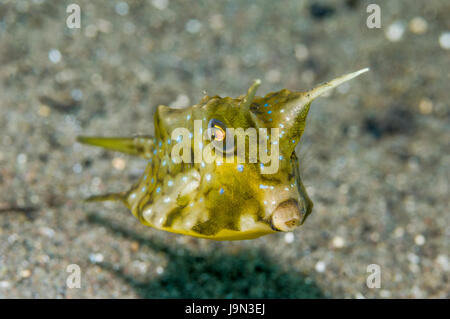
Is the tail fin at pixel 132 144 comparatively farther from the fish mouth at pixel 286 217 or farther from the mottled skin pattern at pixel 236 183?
the fish mouth at pixel 286 217

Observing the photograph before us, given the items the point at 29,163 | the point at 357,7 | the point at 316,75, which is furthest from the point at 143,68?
the point at 357,7

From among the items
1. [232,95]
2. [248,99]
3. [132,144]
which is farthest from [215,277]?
Answer: [232,95]

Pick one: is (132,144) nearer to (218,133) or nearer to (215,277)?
(218,133)

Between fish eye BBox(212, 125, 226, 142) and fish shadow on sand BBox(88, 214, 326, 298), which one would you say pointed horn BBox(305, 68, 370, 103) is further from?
fish shadow on sand BBox(88, 214, 326, 298)

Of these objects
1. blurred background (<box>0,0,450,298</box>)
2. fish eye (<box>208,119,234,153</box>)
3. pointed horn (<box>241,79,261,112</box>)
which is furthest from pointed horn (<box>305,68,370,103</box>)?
blurred background (<box>0,0,450,298</box>)

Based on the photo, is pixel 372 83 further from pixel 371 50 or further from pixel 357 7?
pixel 357 7
